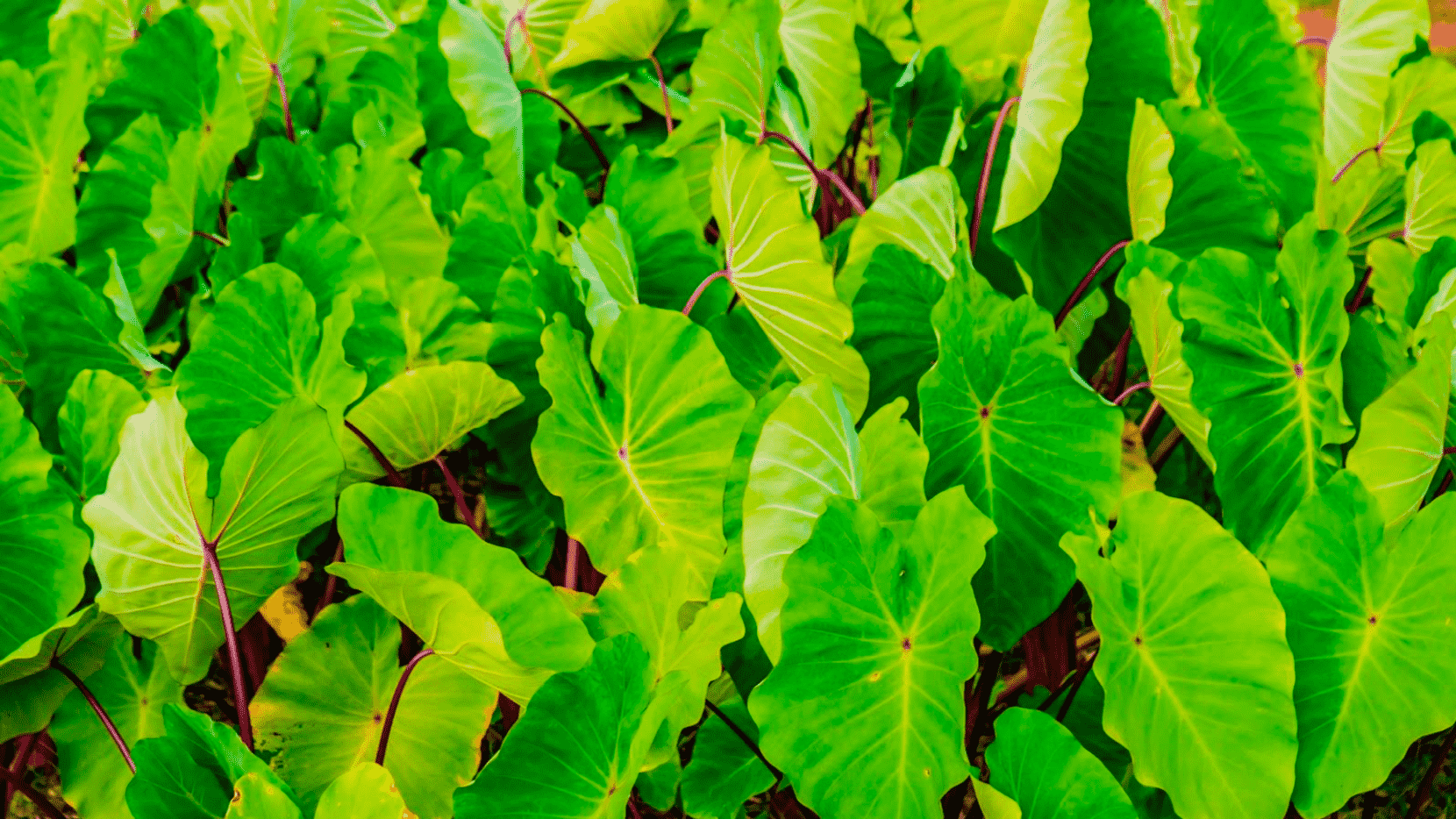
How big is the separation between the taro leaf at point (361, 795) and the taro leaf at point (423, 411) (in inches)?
10.9

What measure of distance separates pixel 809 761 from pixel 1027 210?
1.53 feet

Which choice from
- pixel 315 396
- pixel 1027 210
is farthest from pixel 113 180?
pixel 1027 210

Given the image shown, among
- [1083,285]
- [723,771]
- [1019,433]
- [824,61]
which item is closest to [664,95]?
[824,61]

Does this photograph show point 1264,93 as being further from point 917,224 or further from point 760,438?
point 760,438

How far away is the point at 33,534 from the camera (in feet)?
2.58

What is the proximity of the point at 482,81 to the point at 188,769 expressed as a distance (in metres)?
0.69

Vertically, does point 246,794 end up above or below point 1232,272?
below

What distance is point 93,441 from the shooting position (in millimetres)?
843

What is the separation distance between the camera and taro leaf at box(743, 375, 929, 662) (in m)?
0.69

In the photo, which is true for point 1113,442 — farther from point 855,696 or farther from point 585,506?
point 585,506

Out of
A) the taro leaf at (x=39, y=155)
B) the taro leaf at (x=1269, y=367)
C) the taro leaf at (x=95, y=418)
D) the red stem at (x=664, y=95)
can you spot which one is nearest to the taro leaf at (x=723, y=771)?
the taro leaf at (x=1269, y=367)

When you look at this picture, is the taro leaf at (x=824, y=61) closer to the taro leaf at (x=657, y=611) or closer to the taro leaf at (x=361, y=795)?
the taro leaf at (x=657, y=611)

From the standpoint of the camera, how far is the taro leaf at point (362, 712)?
812 mm

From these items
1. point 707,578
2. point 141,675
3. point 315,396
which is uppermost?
point 315,396
